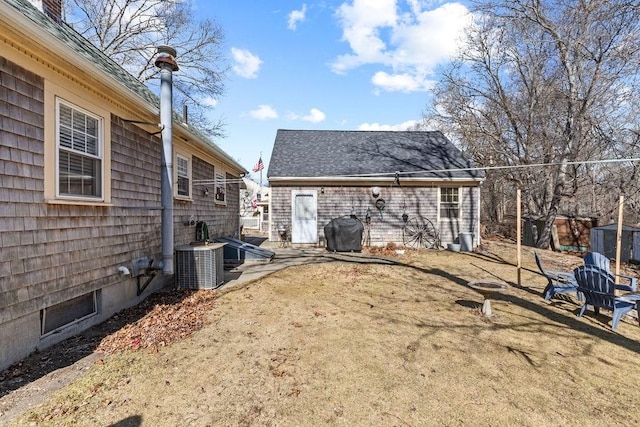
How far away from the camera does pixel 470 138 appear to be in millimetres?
17641

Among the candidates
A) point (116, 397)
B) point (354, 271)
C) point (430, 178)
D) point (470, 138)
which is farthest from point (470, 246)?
point (116, 397)

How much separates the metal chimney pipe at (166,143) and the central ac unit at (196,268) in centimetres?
35

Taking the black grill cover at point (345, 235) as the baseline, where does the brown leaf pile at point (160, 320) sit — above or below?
below

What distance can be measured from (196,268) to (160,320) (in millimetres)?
1586

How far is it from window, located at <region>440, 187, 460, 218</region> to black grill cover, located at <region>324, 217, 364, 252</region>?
3.58 m

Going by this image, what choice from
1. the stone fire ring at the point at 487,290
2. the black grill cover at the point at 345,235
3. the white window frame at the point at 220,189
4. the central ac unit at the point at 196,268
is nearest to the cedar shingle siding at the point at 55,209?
the central ac unit at the point at 196,268

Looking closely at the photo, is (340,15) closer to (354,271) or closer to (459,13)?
(459,13)

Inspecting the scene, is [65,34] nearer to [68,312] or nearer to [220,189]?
[68,312]

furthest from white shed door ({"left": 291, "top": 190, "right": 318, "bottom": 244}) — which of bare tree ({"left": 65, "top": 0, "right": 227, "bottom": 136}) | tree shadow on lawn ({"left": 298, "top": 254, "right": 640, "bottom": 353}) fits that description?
bare tree ({"left": 65, "top": 0, "right": 227, "bottom": 136})

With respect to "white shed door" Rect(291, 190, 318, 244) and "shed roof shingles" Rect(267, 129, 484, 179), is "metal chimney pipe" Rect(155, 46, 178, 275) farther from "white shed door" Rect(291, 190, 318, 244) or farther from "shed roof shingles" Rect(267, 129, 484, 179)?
"white shed door" Rect(291, 190, 318, 244)

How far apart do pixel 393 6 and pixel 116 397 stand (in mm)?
11995

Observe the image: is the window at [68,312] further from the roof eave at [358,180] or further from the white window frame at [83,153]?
the roof eave at [358,180]

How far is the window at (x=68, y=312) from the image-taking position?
3.65 metres

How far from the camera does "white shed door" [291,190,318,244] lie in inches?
488
